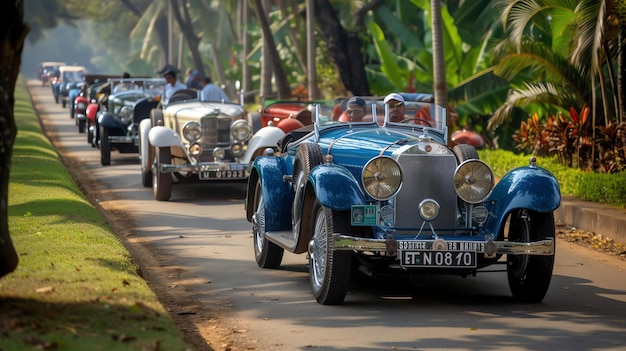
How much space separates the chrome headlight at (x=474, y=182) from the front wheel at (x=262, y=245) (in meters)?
2.36

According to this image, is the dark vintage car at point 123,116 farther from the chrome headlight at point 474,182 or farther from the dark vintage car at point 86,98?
the chrome headlight at point 474,182

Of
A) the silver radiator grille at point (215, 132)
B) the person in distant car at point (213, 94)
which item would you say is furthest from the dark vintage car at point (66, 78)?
the silver radiator grille at point (215, 132)

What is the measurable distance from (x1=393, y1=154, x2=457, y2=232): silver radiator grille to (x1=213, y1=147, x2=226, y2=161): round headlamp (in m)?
8.60

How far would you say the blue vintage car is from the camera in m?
8.91

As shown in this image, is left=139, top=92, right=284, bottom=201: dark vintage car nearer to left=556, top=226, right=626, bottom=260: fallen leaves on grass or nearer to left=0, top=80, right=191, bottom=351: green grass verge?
left=0, top=80, right=191, bottom=351: green grass verge

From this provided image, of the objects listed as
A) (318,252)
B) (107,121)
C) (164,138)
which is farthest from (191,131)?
(318,252)

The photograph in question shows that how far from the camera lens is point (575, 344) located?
777 centimetres

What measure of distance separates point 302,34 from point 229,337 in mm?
36482

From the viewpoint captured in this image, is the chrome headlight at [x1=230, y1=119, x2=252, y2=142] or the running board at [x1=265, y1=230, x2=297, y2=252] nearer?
the running board at [x1=265, y1=230, x2=297, y2=252]

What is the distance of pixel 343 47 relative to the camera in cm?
3325

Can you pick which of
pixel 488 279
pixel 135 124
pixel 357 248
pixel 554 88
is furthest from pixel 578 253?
pixel 135 124

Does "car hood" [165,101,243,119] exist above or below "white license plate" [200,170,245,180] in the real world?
above

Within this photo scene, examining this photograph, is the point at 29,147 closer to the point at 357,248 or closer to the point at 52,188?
the point at 52,188

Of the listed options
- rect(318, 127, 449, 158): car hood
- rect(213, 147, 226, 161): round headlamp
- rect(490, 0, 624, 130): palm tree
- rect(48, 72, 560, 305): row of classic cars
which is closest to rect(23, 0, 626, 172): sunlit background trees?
rect(490, 0, 624, 130): palm tree
